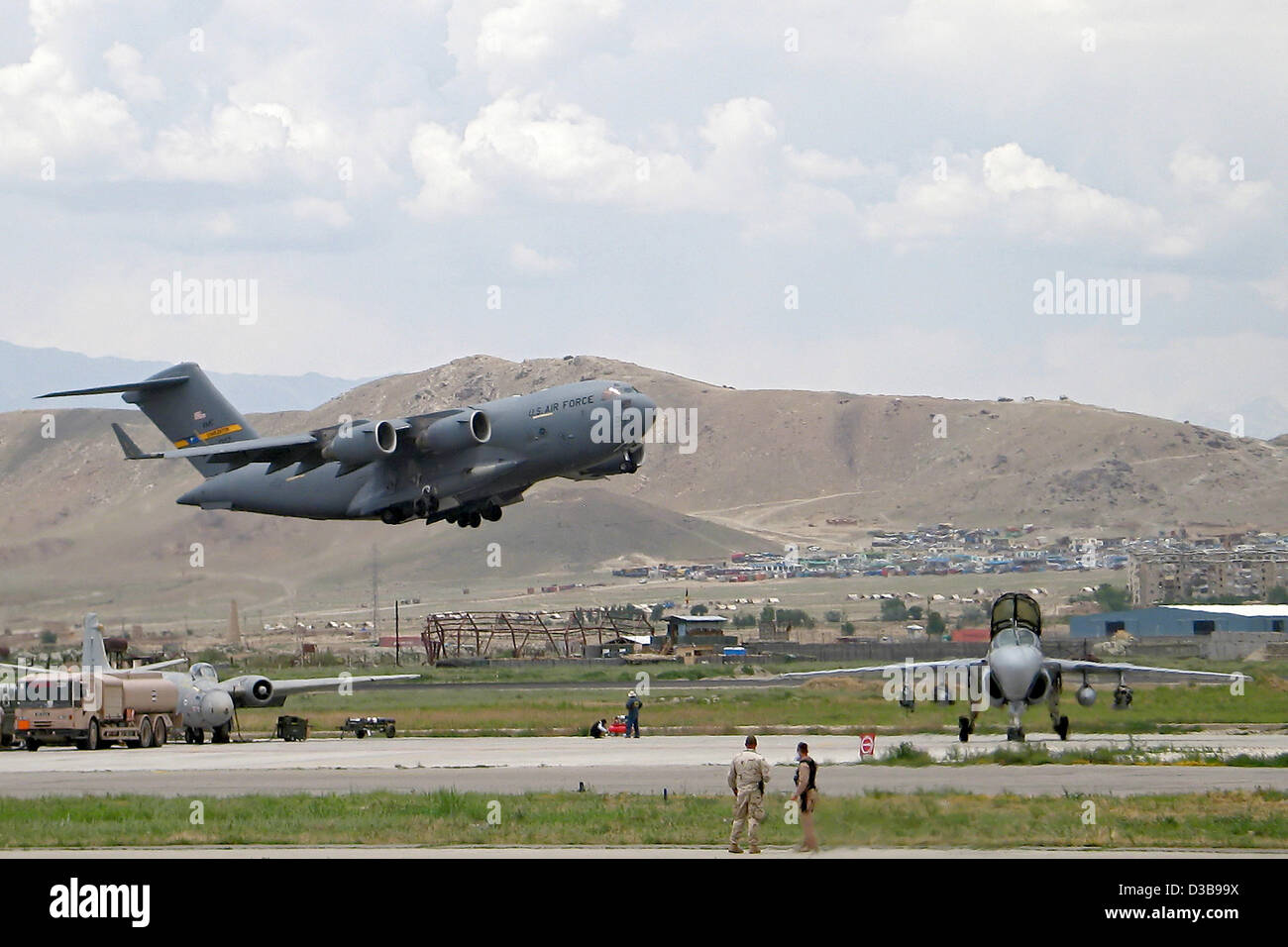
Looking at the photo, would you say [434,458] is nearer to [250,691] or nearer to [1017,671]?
[250,691]

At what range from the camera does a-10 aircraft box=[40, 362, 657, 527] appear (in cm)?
3791

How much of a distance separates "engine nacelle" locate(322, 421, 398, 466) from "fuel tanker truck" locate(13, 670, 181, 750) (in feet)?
23.1

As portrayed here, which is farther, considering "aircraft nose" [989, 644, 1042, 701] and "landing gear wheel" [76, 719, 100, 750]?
"landing gear wheel" [76, 719, 100, 750]

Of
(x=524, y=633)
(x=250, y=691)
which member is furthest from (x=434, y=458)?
(x=524, y=633)

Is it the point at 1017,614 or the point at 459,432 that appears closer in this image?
the point at 1017,614

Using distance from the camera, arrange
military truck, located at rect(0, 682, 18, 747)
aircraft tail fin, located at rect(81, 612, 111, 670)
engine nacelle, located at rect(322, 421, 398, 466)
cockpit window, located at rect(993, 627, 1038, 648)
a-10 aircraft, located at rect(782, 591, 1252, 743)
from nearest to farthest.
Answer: a-10 aircraft, located at rect(782, 591, 1252, 743), cockpit window, located at rect(993, 627, 1038, 648), engine nacelle, located at rect(322, 421, 398, 466), military truck, located at rect(0, 682, 18, 747), aircraft tail fin, located at rect(81, 612, 111, 670)

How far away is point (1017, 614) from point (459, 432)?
13.3m

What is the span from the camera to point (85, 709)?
124 feet

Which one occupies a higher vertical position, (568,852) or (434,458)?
(434,458)

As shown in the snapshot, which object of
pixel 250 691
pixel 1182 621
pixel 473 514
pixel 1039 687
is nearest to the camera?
pixel 1039 687

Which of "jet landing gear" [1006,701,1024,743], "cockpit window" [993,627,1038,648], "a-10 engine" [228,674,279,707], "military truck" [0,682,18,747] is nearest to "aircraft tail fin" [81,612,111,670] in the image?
"a-10 engine" [228,674,279,707]

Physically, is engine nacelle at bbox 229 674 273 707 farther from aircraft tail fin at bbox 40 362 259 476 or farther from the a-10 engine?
aircraft tail fin at bbox 40 362 259 476

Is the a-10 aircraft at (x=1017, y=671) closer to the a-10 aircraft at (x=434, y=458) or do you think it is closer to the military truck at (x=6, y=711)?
the a-10 aircraft at (x=434, y=458)
